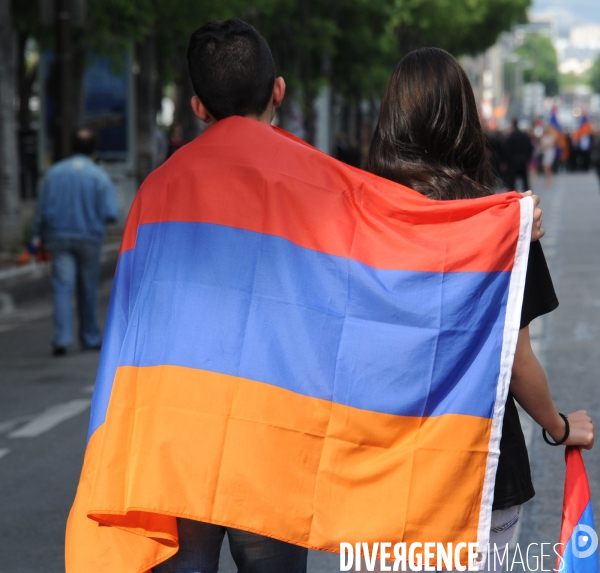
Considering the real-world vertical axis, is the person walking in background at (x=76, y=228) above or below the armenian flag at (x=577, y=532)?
below

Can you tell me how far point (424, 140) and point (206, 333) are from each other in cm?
62

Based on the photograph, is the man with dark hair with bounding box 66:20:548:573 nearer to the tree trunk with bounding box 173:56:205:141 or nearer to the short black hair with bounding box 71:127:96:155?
the short black hair with bounding box 71:127:96:155

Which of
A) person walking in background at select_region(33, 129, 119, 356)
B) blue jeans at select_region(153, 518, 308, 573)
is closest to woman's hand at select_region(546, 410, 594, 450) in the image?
blue jeans at select_region(153, 518, 308, 573)

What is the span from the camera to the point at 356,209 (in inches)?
103

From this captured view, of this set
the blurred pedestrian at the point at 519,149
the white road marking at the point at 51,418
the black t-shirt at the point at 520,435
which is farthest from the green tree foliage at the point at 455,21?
the black t-shirt at the point at 520,435

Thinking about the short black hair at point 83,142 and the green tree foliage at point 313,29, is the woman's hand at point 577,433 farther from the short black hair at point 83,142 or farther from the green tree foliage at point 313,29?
the green tree foliage at point 313,29

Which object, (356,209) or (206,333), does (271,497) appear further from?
(356,209)

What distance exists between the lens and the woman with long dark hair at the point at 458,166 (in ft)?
8.58

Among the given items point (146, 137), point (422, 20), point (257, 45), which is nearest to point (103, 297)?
point (146, 137)

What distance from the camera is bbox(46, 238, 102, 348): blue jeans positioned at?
9859 mm

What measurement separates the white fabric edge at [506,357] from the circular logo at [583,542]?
220 millimetres

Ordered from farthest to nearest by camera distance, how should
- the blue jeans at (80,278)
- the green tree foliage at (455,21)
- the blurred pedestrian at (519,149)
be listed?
the green tree foliage at (455,21) → the blurred pedestrian at (519,149) → the blue jeans at (80,278)

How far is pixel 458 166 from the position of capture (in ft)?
8.84

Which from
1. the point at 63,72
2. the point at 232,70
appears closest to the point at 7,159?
the point at 63,72
